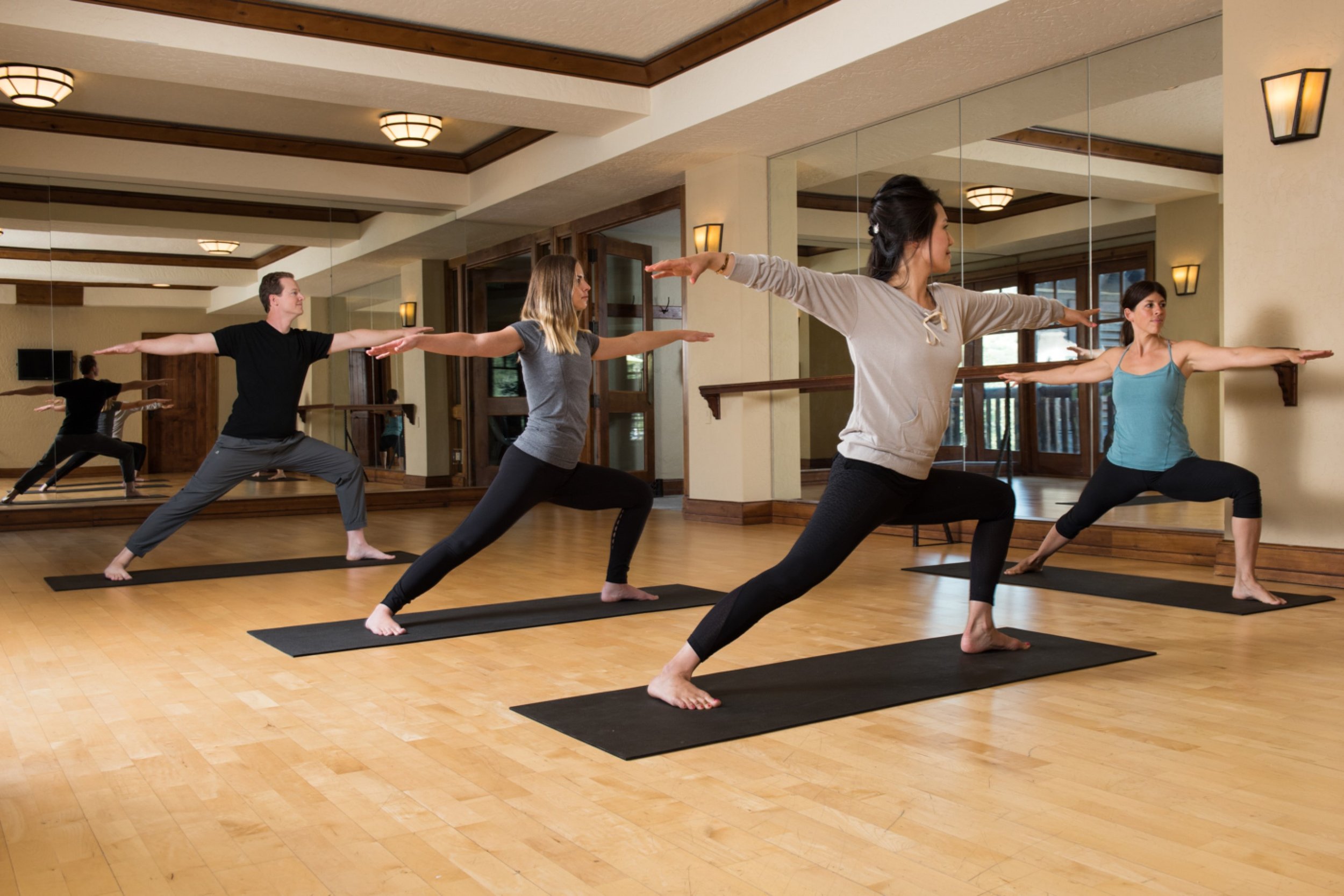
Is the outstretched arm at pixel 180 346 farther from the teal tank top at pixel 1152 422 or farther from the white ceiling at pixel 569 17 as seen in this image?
the teal tank top at pixel 1152 422

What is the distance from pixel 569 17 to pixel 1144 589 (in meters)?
3.87

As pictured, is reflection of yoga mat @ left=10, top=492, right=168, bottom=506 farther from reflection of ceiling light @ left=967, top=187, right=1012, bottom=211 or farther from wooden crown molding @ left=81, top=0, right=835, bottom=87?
reflection of ceiling light @ left=967, top=187, right=1012, bottom=211

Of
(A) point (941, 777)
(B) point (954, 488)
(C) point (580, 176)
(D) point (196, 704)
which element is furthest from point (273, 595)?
(C) point (580, 176)

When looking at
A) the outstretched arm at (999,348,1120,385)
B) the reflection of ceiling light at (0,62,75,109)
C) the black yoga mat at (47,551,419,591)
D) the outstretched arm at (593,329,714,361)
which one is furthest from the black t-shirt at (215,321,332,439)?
the outstretched arm at (999,348,1120,385)

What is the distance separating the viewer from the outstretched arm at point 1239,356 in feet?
12.7

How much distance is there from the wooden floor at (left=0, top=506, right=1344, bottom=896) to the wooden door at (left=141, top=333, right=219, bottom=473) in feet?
15.6

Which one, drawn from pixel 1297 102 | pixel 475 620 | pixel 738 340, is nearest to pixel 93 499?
pixel 738 340

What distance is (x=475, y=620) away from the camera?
3783 millimetres

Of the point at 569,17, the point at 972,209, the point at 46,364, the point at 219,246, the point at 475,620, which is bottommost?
the point at 475,620

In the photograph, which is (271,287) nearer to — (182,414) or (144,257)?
(144,257)

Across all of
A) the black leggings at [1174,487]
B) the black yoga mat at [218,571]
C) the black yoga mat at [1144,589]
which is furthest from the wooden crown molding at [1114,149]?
the black yoga mat at [218,571]

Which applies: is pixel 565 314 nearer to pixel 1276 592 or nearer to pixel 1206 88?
pixel 1276 592

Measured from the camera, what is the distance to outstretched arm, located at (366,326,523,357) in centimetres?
306

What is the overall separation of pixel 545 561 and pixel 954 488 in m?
3.05
